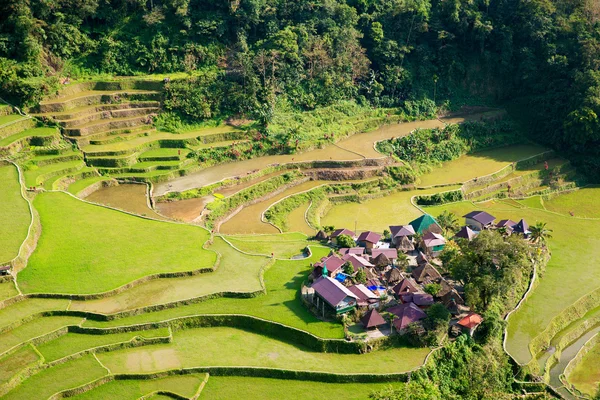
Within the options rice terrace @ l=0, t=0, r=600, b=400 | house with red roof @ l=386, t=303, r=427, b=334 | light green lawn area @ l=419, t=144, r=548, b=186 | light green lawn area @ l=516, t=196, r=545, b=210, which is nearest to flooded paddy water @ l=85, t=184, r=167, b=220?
rice terrace @ l=0, t=0, r=600, b=400

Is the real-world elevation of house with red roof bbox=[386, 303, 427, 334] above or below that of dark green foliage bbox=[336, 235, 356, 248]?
below

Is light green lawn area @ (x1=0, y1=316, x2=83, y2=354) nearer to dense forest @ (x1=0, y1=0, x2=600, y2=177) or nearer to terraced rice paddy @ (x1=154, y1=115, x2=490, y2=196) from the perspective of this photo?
terraced rice paddy @ (x1=154, y1=115, x2=490, y2=196)

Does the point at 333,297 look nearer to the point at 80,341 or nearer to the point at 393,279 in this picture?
the point at 393,279

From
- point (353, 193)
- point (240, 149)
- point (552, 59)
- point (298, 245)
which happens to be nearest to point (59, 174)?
point (240, 149)

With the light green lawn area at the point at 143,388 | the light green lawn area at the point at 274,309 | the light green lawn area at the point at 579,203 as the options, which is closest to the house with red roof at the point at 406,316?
the light green lawn area at the point at 274,309

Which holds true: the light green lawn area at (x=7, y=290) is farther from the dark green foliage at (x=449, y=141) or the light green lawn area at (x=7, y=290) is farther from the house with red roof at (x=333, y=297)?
the dark green foliage at (x=449, y=141)

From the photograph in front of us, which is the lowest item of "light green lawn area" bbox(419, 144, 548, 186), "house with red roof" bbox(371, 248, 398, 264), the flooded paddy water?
"house with red roof" bbox(371, 248, 398, 264)

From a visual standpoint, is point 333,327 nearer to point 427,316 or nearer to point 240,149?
point 427,316
